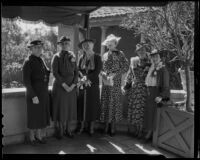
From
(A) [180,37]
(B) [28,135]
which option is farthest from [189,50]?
(B) [28,135]

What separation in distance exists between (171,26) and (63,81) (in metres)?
1.80

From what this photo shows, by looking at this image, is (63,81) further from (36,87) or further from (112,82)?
(112,82)

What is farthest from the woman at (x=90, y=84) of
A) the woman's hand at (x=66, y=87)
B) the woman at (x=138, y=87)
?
the woman at (x=138, y=87)

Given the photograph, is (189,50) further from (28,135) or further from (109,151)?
(28,135)

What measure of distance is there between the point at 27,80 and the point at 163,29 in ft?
7.06

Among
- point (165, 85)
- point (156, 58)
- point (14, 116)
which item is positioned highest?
point (156, 58)

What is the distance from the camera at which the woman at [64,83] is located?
4.19 meters

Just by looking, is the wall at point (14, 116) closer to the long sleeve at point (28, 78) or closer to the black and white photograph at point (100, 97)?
the black and white photograph at point (100, 97)

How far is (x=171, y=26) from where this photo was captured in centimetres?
418

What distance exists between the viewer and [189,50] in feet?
13.6

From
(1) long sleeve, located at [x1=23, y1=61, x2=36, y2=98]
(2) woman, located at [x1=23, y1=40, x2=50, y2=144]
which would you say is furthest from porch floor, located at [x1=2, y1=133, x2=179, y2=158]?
(1) long sleeve, located at [x1=23, y1=61, x2=36, y2=98]

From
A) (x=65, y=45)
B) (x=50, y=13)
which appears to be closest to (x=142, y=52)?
(x=65, y=45)

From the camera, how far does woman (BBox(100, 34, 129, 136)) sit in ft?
14.7

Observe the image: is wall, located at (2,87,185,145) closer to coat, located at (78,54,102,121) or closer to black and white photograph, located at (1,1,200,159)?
black and white photograph, located at (1,1,200,159)
